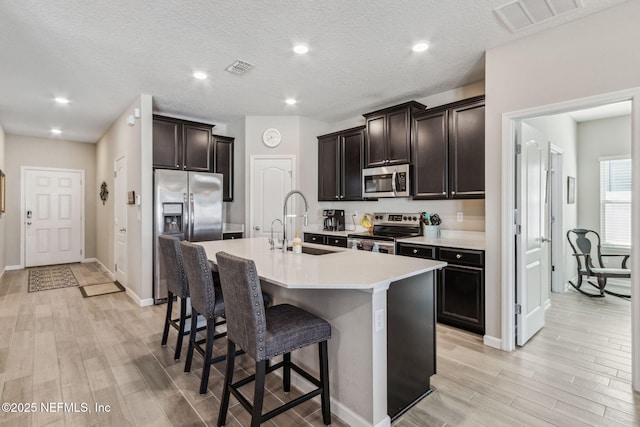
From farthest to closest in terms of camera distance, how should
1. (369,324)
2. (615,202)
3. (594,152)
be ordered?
(594,152) → (615,202) → (369,324)

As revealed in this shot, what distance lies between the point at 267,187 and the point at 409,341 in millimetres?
3636

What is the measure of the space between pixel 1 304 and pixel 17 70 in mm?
2958

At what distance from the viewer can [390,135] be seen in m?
4.31

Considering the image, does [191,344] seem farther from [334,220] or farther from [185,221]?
[334,220]

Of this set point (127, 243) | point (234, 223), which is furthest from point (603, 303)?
point (127, 243)

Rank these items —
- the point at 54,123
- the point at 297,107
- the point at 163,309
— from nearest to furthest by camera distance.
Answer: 1. the point at 163,309
2. the point at 297,107
3. the point at 54,123

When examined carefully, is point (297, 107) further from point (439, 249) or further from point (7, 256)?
point (7, 256)

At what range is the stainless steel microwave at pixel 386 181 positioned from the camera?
13.5ft

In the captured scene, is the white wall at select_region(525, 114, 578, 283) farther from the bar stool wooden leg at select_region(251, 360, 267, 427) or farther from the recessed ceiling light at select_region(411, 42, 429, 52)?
the bar stool wooden leg at select_region(251, 360, 267, 427)

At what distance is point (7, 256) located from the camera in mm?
6445

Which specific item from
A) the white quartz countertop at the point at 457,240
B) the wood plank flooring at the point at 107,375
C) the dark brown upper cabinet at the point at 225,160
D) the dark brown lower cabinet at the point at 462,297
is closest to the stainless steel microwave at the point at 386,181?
the white quartz countertop at the point at 457,240

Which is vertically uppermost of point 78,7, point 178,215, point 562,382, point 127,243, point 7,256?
point 78,7

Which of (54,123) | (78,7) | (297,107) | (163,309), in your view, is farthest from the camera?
(54,123)

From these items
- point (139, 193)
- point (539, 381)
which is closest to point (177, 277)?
point (139, 193)
